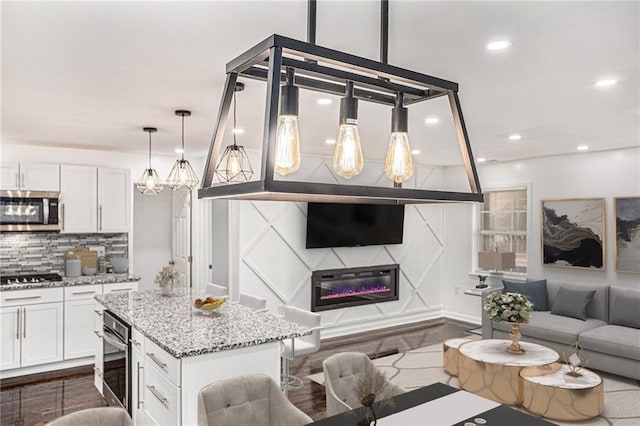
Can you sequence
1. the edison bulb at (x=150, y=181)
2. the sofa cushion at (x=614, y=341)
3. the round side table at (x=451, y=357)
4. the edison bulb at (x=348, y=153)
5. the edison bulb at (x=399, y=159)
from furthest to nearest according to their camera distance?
the round side table at (x=451, y=357), the sofa cushion at (x=614, y=341), the edison bulb at (x=150, y=181), the edison bulb at (x=399, y=159), the edison bulb at (x=348, y=153)

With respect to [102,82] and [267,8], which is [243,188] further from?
[102,82]

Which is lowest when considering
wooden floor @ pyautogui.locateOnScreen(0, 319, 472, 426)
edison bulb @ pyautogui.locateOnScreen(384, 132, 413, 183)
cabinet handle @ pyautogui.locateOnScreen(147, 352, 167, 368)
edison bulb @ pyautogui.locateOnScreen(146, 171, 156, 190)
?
wooden floor @ pyautogui.locateOnScreen(0, 319, 472, 426)

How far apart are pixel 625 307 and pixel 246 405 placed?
478 cm

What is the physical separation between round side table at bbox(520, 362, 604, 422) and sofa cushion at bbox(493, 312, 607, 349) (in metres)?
1.11

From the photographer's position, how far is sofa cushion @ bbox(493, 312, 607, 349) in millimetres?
5148

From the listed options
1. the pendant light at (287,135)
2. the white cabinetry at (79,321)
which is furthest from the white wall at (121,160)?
the pendant light at (287,135)

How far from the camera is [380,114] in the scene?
12.9 feet

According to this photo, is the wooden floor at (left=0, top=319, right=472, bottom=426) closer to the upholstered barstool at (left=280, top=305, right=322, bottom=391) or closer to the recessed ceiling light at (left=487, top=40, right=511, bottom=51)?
the upholstered barstool at (left=280, top=305, right=322, bottom=391)

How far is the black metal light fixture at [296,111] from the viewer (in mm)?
1065

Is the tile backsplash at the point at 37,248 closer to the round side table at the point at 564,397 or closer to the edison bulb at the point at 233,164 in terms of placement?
the edison bulb at the point at 233,164

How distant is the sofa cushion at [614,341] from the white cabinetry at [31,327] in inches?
227

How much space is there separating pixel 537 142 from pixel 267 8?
4389mm

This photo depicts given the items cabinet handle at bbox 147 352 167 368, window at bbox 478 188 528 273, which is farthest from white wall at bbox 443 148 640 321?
cabinet handle at bbox 147 352 167 368

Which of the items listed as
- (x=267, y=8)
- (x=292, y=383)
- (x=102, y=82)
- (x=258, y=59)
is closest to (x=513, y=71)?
(x=267, y=8)
